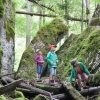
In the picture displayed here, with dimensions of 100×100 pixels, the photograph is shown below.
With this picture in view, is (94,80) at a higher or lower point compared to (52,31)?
lower

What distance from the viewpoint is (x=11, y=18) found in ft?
31.6

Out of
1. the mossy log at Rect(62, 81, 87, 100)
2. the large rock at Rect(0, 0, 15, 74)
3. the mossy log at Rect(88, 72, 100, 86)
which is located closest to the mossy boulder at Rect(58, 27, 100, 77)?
the mossy log at Rect(88, 72, 100, 86)

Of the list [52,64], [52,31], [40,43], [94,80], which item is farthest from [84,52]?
[52,31]

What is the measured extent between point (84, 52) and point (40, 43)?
149 inches

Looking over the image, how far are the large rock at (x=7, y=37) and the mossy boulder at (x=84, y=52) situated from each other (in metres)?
3.48

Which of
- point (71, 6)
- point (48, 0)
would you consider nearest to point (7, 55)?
point (71, 6)

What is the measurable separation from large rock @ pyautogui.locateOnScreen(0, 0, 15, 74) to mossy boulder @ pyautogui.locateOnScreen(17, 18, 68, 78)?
355 centimetres

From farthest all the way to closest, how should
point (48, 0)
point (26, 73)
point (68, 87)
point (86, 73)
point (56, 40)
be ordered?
1. point (48, 0)
2. point (56, 40)
3. point (26, 73)
4. point (86, 73)
5. point (68, 87)

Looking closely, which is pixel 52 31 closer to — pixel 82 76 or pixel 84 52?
pixel 84 52

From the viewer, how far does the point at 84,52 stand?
37.9ft

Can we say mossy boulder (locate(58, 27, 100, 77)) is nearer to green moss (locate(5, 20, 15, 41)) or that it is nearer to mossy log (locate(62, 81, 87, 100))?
mossy log (locate(62, 81, 87, 100))

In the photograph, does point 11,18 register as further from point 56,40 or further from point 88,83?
point 56,40

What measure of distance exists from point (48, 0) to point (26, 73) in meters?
10.2

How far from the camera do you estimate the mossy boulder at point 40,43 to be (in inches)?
516
